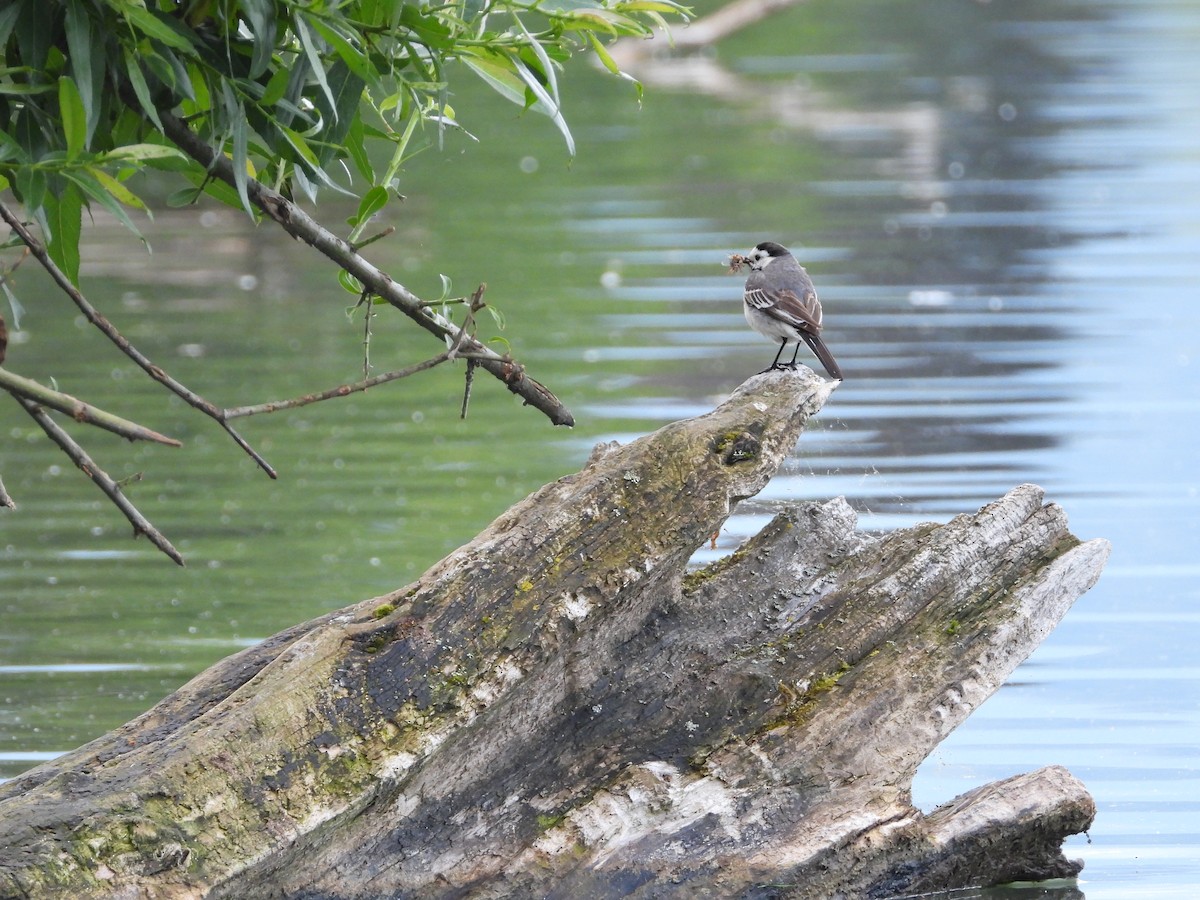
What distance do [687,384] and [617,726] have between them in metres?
8.11

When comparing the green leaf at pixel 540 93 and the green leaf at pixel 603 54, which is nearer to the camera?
the green leaf at pixel 540 93

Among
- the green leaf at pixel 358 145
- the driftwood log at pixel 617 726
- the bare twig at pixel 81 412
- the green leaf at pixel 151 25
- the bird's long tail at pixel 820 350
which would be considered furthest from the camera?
the bird's long tail at pixel 820 350

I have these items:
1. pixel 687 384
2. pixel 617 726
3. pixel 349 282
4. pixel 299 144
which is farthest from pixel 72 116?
pixel 687 384

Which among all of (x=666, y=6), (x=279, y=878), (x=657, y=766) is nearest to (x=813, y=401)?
(x=657, y=766)

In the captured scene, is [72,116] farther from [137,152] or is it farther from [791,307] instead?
[791,307]

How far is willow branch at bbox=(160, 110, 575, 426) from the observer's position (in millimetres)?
4695

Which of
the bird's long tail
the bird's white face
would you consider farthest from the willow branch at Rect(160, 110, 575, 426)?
the bird's white face

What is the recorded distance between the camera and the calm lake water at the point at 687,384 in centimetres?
814

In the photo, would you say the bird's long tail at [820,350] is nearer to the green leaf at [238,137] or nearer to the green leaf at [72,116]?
the green leaf at [238,137]

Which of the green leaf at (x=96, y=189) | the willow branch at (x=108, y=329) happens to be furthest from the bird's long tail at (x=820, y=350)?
the green leaf at (x=96, y=189)

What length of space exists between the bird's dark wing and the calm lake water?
1.64 m

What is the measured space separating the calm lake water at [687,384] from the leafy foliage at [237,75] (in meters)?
0.34

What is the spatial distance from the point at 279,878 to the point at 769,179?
19.3 meters

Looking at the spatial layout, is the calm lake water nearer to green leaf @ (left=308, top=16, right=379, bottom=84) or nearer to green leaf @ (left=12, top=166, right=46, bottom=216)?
green leaf @ (left=308, top=16, right=379, bottom=84)
